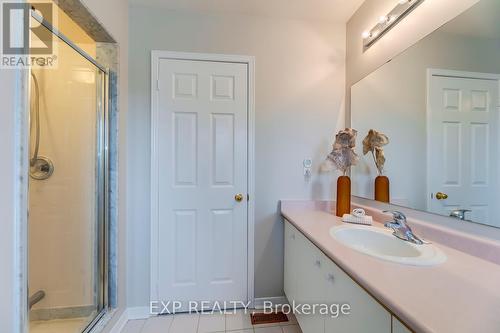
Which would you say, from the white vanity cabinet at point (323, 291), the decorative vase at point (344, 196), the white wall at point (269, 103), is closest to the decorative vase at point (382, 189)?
the decorative vase at point (344, 196)

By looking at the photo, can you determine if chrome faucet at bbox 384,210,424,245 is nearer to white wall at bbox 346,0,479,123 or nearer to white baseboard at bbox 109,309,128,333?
white wall at bbox 346,0,479,123

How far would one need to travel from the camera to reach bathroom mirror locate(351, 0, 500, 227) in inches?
35.1

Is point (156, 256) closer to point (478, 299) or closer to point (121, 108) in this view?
point (121, 108)

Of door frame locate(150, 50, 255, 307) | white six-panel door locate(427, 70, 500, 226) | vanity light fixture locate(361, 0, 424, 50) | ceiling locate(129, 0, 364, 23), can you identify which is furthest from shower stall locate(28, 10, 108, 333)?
white six-panel door locate(427, 70, 500, 226)

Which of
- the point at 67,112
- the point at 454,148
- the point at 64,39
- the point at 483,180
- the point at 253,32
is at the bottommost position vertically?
the point at 483,180

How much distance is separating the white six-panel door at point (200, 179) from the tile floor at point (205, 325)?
0.42ft

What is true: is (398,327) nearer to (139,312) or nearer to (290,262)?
(290,262)

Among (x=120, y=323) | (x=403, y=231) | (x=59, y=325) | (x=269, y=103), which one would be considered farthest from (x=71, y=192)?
(x=403, y=231)

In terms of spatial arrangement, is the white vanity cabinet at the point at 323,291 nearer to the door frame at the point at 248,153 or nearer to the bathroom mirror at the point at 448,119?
the door frame at the point at 248,153

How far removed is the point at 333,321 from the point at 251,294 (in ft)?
3.20

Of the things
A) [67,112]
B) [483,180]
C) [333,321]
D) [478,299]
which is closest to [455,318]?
[478,299]

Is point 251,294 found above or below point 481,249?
below

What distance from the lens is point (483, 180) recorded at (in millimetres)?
918

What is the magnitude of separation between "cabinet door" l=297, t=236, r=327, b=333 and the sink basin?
0.16 meters
